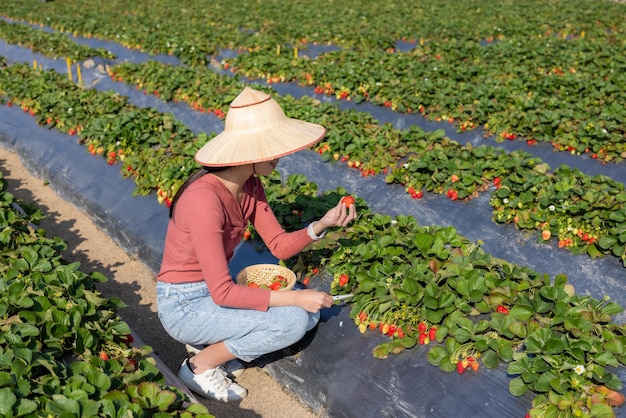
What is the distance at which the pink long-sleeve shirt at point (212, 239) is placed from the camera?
2.99 metres

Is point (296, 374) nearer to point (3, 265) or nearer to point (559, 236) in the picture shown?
point (3, 265)

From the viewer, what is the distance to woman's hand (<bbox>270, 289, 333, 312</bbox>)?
3.12m

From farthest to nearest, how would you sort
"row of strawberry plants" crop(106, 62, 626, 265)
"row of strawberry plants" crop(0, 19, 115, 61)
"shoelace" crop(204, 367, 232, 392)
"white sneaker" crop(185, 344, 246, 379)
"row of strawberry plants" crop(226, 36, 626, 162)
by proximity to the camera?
"row of strawberry plants" crop(0, 19, 115, 61)
"row of strawberry plants" crop(226, 36, 626, 162)
"row of strawberry plants" crop(106, 62, 626, 265)
"white sneaker" crop(185, 344, 246, 379)
"shoelace" crop(204, 367, 232, 392)

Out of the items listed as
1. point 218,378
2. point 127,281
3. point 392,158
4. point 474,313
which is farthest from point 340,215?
point 392,158

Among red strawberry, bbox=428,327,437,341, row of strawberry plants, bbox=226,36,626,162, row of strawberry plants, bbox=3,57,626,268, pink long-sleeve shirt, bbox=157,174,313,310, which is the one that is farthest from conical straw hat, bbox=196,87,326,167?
row of strawberry plants, bbox=226,36,626,162

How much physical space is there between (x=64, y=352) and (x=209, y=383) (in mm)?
839

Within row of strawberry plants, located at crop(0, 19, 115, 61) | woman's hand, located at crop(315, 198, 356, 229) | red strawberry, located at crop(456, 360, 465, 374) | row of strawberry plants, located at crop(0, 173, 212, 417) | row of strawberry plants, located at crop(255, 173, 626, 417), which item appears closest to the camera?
row of strawberry plants, located at crop(0, 173, 212, 417)

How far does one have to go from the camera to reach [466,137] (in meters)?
7.19

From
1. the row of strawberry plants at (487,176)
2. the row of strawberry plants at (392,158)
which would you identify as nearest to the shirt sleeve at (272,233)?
the row of strawberry plants at (392,158)

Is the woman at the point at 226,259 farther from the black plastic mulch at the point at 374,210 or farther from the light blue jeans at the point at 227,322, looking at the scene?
the black plastic mulch at the point at 374,210

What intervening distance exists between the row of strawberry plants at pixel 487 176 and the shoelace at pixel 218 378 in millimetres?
2666

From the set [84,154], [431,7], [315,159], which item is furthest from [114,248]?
[431,7]

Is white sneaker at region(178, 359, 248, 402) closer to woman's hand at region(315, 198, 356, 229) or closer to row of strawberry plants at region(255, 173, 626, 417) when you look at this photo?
row of strawberry plants at region(255, 173, 626, 417)

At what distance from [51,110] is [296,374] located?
18.3 feet
